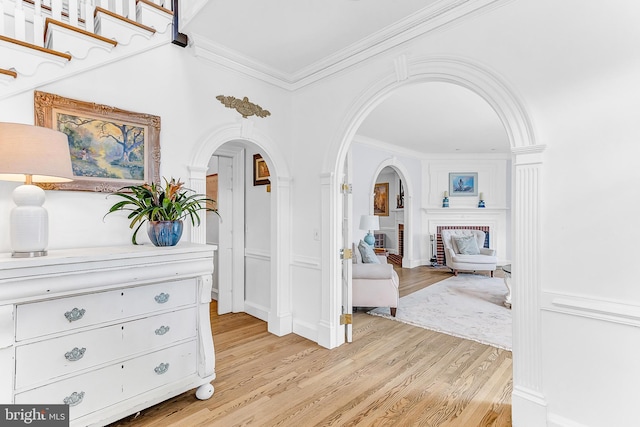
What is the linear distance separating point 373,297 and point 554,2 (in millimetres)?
3303

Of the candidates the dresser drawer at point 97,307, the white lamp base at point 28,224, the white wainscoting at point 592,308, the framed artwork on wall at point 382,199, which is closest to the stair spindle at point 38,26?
the white lamp base at point 28,224

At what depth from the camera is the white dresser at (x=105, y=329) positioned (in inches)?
60.2

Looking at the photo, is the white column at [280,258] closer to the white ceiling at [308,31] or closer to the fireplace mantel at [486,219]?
the white ceiling at [308,31]

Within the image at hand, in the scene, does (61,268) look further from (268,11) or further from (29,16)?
(268,11)

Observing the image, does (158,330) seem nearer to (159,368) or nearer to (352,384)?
(159,368)

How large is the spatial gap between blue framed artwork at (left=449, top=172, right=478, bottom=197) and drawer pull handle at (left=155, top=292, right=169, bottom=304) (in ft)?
24.0

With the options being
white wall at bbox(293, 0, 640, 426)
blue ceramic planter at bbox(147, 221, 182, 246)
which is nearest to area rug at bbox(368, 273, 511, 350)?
white wall at bbox(293, 0, 640, 426)

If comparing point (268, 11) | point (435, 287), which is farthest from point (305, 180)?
point (435, 287)

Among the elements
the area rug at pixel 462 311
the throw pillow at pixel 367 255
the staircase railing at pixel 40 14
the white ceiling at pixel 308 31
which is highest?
the white ceiling at pixel 308 31

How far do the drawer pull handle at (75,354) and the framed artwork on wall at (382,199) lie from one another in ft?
28.7

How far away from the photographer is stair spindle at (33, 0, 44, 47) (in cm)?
199

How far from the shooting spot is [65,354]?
166 cm

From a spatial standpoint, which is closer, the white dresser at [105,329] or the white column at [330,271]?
the white dresser at [105,329]

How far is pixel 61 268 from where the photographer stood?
5.28 feet
